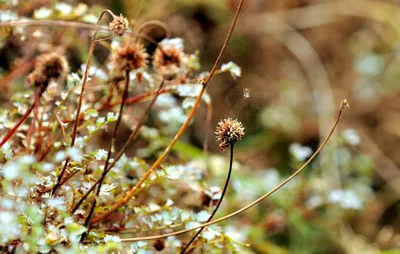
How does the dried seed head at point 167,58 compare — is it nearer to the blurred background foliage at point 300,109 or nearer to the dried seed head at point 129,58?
the dried seed head at point 129,58

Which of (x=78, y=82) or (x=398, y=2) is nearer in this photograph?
(x=78, y=82)

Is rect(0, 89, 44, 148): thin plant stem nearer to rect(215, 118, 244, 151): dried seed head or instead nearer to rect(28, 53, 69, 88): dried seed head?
rect(28, 53, 69, 88): dried seed head

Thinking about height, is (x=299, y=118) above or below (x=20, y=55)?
above

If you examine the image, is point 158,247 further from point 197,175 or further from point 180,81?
point 180,81

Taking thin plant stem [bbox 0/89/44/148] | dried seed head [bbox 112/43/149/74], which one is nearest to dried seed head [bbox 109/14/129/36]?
dried seed head [bbox 112/43/149/74]

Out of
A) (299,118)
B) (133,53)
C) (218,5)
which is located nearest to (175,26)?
(218,5)

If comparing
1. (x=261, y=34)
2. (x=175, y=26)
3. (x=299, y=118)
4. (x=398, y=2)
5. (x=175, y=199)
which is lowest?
(x=175, y=199)

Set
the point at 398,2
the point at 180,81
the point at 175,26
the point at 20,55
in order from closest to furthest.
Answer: the point at 180,81 → the point at 20,55 → the point at 175,26 → the point at 398,2

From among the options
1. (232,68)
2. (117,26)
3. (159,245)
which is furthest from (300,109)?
(117,26)
